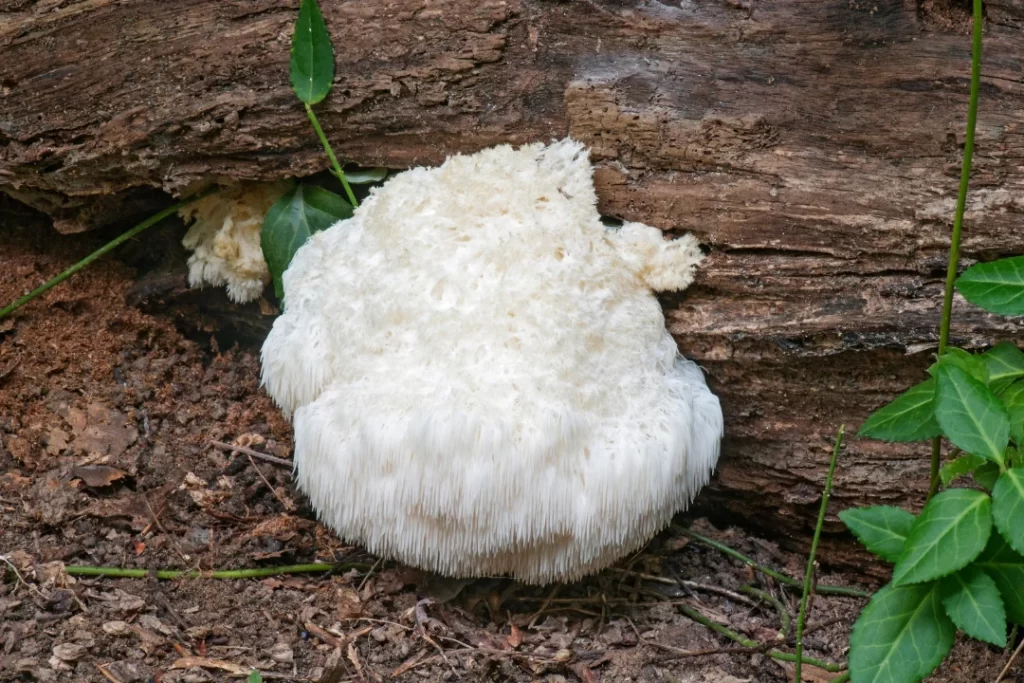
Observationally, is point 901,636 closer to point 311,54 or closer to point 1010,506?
point 1010,506

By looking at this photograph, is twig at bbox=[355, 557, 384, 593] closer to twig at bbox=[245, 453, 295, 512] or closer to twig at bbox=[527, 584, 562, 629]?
twig at bbox=[245, 453, 295, 512]

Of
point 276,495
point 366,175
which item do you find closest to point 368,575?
point 276,495

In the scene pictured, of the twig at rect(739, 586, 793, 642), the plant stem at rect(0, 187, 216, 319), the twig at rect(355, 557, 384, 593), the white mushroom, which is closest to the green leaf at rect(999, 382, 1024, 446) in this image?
the twig at rect(739, 586, 793, 642)

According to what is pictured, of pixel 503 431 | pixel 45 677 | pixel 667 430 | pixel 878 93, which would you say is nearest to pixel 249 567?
pixel 45 677

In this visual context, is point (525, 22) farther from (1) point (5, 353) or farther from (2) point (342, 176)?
(1) point (5, 353)

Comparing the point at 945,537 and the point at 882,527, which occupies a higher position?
the point at 945,537

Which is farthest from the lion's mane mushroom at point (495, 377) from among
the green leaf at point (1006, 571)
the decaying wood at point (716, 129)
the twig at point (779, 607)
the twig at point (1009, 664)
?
the twig at point (1009, 664)
